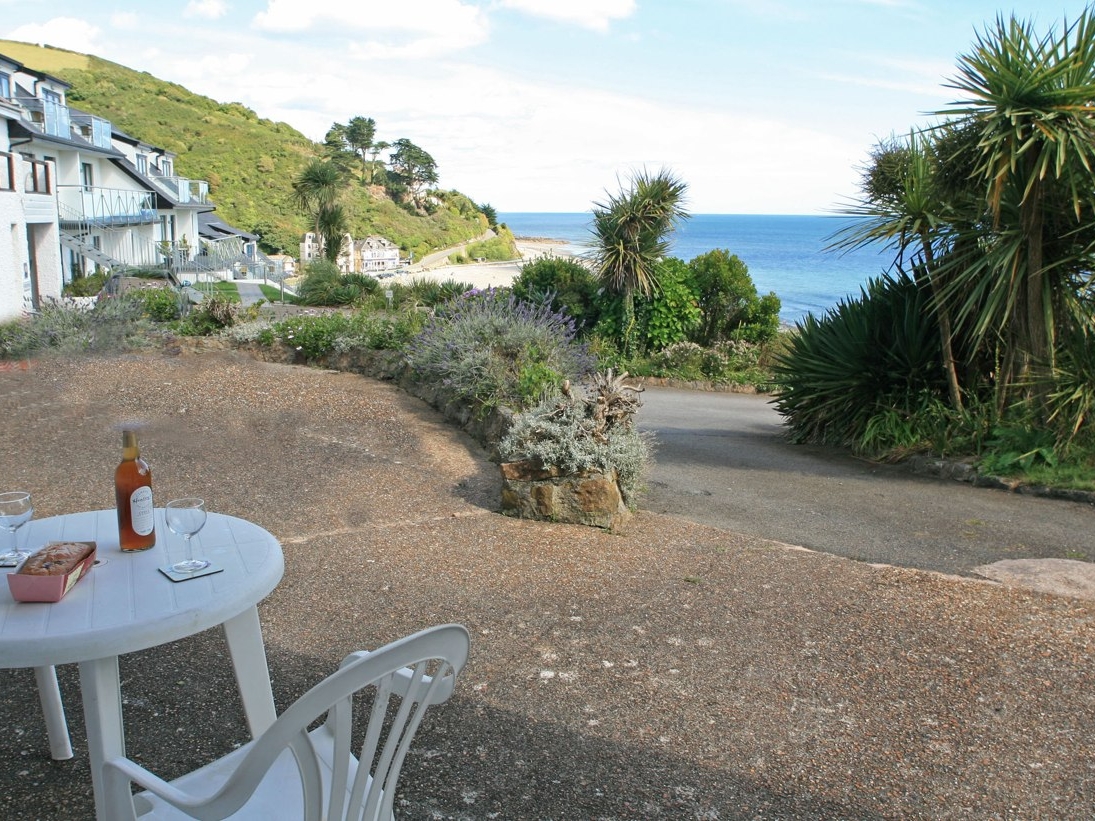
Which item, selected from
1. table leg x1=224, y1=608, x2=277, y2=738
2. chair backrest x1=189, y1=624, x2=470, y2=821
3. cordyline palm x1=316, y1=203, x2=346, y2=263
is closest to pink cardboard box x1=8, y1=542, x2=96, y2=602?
table leg x1=224, y1=608, x2=277, y2=738

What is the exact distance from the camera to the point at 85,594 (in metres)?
2.69

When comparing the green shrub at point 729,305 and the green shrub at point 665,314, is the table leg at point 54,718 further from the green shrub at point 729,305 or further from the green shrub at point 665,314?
the green shrub at point 729,305

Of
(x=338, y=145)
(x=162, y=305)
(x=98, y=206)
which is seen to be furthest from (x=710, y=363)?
(x=338, y=145)

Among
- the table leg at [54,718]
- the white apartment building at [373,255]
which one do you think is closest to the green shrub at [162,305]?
the table leg at [54,718]

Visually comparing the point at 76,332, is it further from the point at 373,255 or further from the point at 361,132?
the point at 361,132

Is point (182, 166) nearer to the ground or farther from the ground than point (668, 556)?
farther from the ground

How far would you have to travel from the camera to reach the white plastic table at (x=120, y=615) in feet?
7.99

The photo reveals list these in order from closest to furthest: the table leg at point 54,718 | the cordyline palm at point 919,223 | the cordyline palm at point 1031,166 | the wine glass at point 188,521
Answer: the wine glass at point 188,521 → the table leg at point 54,718 → the cordyline palm at point 1031,166 → the cordyline palm at point 919,223

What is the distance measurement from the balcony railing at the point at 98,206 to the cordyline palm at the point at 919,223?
90.9ft

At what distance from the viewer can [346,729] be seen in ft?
6.36

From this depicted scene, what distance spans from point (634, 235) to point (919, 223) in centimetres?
1106

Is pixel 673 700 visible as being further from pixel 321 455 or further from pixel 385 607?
pixel 321 455

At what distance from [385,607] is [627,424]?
269 cm

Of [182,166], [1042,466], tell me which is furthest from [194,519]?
[182,166]
